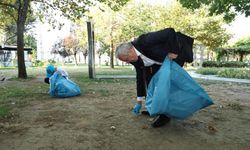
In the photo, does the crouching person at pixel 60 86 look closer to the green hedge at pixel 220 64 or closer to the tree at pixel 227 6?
the tree at pixel 227 6

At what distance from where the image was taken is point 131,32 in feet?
102

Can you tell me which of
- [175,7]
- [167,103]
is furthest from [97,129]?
[175,7]

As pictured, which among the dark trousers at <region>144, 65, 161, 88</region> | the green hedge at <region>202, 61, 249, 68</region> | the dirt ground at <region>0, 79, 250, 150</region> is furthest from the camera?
the green hedge at <region>202, 61, 249, 68</region>

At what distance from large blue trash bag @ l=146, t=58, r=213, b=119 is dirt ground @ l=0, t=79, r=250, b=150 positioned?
338 millimetres

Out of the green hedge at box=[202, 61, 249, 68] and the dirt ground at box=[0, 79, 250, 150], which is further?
the green hedge at box=[202, 61, 249, 68]

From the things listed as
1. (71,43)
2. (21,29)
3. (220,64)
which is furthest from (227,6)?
(71,43)

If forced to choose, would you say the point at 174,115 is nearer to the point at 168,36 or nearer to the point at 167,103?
the point at 167,103

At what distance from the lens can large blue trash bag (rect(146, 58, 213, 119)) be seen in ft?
13.7

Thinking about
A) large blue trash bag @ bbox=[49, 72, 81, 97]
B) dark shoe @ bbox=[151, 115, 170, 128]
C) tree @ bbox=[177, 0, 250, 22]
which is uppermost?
tree @ bbox=[177, 0, 250, 22]

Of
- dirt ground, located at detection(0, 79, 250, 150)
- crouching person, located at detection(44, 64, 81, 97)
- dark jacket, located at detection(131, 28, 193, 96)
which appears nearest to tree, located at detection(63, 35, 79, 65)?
crouching person, located at detection(44, 64, 81, 97)

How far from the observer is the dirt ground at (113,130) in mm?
3805

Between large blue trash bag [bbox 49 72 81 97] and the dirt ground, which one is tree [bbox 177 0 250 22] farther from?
large blue trash bag [bbox 49 72 81 97]

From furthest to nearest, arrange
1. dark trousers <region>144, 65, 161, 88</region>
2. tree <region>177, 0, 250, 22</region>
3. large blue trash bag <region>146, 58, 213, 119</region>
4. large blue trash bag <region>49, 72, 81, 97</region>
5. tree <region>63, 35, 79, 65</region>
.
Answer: tree <region>63, 35, 79, 65</region>, tree <region>177, 0, 250, 22</region>, large blue trash bag <region>49, 72, 81, 97</region>, dark trousers <region>144, 65, 161, 88</region>, large blue trash bag <region>146, 58, 213, 119</region>

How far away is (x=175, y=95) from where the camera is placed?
426 cm
